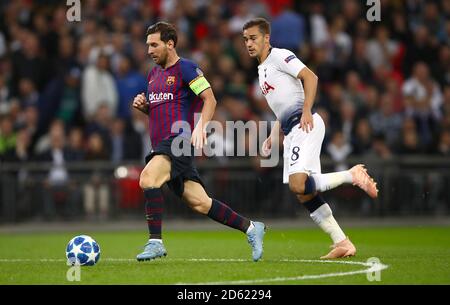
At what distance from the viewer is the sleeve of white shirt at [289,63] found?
10.5 m

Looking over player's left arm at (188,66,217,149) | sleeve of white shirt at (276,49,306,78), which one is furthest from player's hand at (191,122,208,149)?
sleeve of white shirt at (276,49,306,78)

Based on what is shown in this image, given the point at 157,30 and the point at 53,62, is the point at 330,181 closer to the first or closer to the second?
the point at 157,30

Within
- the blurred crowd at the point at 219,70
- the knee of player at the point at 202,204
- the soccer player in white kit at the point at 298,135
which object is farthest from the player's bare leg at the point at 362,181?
the blurred crowd at the point at 219,70

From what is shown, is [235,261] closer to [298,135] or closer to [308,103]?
[298,135]

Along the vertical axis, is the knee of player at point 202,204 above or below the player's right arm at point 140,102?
below

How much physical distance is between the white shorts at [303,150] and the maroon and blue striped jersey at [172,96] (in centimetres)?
110

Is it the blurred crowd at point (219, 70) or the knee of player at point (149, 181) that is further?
the blurred crowd at point (219, 70)

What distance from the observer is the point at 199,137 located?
31.5 feet

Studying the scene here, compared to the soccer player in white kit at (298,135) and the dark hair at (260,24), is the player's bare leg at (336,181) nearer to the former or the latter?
the soccer player in white kit at (298,135)

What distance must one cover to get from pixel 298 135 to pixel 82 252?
2.62 m

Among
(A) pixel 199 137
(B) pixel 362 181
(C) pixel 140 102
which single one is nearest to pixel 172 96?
(C) pixel 140 102

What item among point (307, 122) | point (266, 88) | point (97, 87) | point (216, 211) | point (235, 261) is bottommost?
point (235, 261)

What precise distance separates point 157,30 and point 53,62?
395 inches
